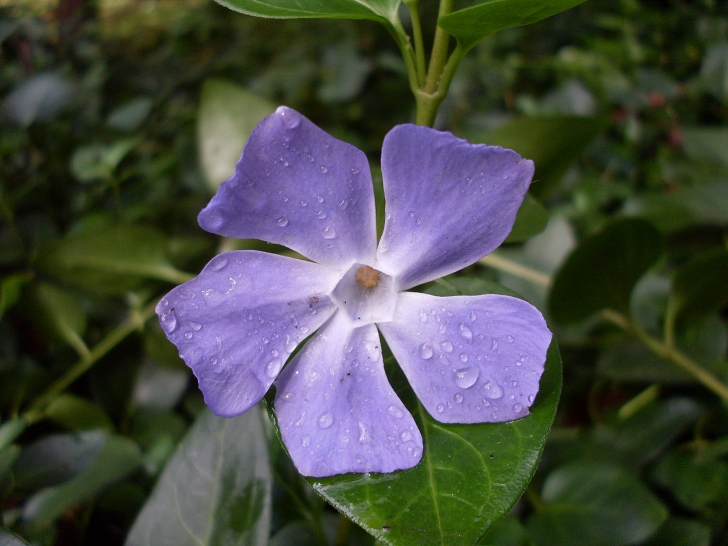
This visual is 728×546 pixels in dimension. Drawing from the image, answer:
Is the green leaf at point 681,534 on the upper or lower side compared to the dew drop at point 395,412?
lower

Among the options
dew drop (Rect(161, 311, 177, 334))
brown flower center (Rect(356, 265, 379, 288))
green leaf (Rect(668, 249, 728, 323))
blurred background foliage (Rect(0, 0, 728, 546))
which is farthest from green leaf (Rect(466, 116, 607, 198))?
dew drop (Rect(161, 311, 177, 334))

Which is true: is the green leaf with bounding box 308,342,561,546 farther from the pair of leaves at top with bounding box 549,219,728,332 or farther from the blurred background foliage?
the pair of leaves at top with bounding box 549,219,728,332

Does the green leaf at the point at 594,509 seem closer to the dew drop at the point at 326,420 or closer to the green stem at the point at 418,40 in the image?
the dew drop at the point at 326,420

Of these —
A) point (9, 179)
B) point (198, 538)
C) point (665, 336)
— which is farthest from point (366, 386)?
point (9, 179)

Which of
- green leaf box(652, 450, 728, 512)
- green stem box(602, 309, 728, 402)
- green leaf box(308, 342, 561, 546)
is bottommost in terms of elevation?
green leaf box(652, 450, 728, 512)

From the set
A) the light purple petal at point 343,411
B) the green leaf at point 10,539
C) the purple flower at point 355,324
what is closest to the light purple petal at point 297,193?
the purple flower at point 355,324

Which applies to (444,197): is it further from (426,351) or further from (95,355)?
(95,355)
